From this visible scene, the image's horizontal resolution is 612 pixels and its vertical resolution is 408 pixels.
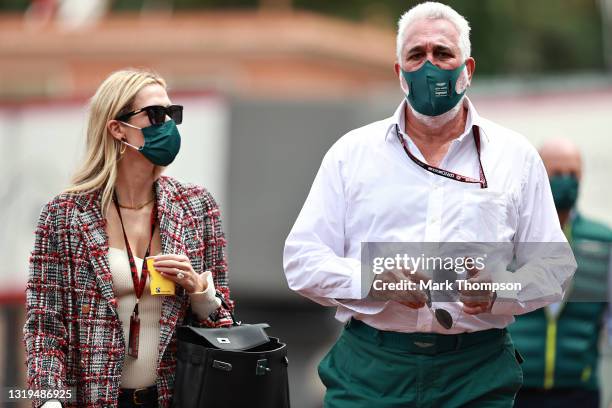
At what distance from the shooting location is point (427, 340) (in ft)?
16.6

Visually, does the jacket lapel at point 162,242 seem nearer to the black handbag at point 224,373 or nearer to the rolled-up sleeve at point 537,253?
the black handbag at point 224,373

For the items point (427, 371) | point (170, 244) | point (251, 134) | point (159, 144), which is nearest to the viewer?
point (427, 371)

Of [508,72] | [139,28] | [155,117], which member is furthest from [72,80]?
[155,117]

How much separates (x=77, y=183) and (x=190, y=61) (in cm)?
1659

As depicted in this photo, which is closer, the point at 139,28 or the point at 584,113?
the point at 584,113

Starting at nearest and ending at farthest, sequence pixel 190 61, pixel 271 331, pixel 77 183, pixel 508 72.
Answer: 1. pixel 77 183
2. pixel 271 331
3. pixel 190 61
4. pixel 508 72

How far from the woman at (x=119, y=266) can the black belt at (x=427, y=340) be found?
0.71m

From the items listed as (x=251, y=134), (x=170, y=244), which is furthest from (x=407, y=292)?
(x=251, y=134)

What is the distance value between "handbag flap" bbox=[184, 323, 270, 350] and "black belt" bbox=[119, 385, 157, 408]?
11.6 inches

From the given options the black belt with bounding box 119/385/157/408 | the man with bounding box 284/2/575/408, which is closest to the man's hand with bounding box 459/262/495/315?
the man with bounding box 284/2/575/408

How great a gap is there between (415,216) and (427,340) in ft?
1.50

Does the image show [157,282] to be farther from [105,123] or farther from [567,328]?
[567,328]

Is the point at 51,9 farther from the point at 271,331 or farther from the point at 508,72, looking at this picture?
the point at 271,331

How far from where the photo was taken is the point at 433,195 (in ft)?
16.6
